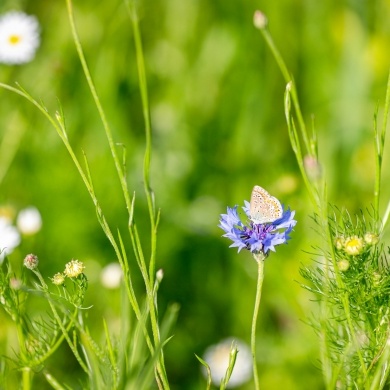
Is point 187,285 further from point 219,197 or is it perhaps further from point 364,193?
point 364,193

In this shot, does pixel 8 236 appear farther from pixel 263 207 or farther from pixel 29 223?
pixel 263 207

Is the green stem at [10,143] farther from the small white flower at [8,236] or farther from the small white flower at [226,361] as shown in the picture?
the small white flower at [226,361]

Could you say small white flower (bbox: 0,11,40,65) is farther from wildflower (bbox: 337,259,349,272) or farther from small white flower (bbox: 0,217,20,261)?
wildflower (bbox: 337,259,349,272)

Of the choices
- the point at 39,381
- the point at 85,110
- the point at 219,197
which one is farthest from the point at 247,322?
the point at 85,110

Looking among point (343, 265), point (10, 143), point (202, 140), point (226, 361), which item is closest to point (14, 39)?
point (10, 143)

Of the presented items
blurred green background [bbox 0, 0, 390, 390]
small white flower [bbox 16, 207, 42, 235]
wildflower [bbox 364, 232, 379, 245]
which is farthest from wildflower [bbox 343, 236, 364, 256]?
small white flower [bbox 16, 207, 42, 235]

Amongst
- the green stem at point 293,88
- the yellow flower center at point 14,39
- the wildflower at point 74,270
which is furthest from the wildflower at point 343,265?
Answer: the yellow flower center at point 14,39
